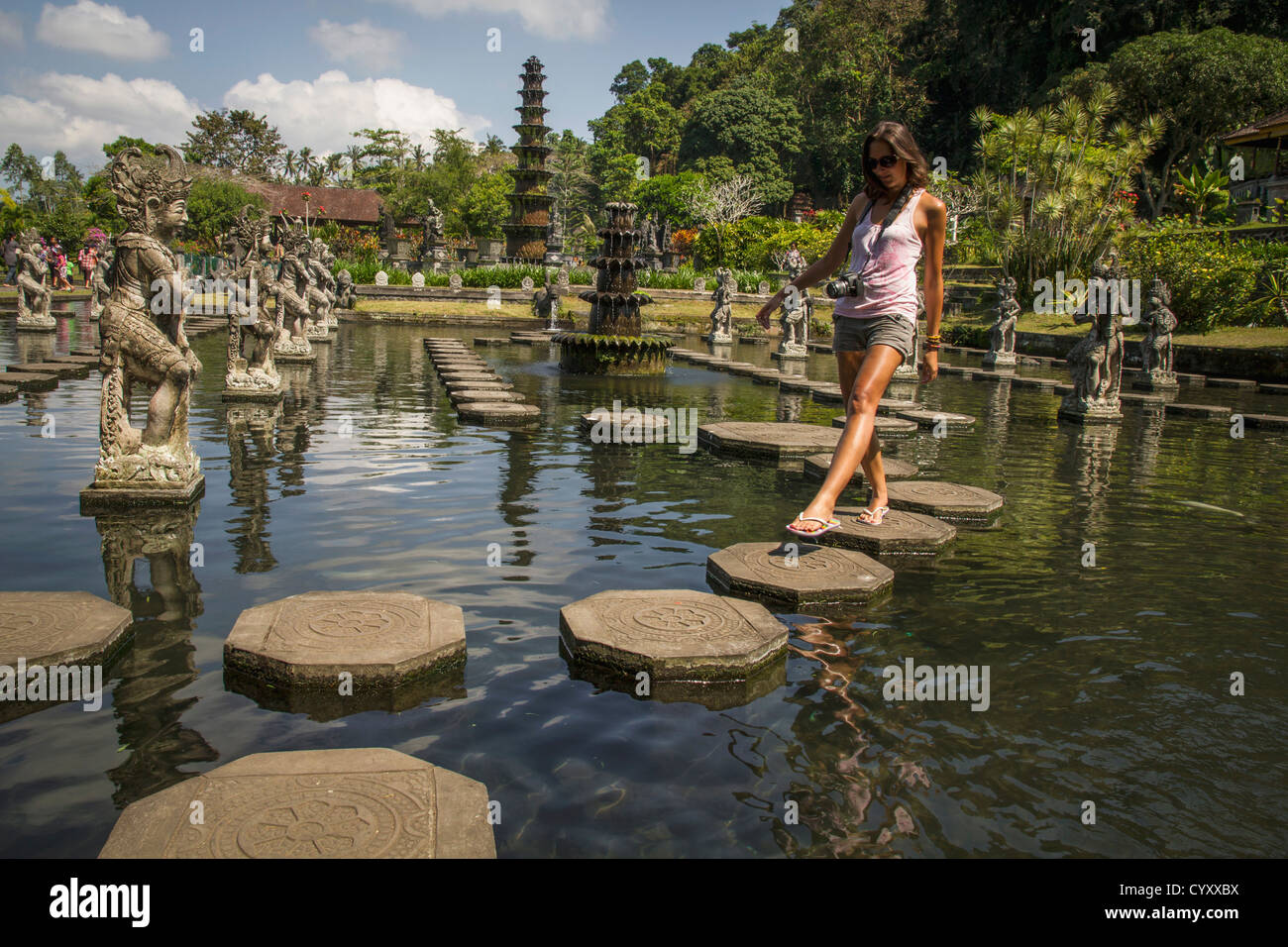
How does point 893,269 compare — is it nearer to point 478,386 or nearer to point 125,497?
point 125,497

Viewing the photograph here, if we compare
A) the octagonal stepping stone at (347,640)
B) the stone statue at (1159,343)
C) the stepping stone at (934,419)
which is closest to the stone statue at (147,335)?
the octagonal stepping stone at (347,640)

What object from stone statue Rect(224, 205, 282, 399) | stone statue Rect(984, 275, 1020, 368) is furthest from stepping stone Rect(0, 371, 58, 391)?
stone statue Rect(984, 275, 1020, 368)

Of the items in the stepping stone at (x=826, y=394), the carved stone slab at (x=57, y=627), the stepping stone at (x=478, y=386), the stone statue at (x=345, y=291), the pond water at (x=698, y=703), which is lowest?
the pond water at (x=698, y=703)

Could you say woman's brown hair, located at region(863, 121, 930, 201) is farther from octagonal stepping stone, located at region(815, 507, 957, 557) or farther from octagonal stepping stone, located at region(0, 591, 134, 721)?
octagonal stepping stone, located at region(0, 591, 134, 721)

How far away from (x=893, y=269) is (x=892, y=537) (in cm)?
162

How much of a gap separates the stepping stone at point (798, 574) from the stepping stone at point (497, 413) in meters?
5.54

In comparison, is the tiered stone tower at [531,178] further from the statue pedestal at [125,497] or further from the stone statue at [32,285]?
the statue pedestal at [125,497]

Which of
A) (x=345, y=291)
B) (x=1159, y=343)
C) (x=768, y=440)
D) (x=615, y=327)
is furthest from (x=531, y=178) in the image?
(x=768, y=440)

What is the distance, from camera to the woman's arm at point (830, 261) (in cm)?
498

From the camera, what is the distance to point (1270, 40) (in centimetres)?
3697

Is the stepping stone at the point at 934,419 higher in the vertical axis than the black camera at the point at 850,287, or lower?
lower

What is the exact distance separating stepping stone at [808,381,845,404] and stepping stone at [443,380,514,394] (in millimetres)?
4713

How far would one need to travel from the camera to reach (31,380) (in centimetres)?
1080
